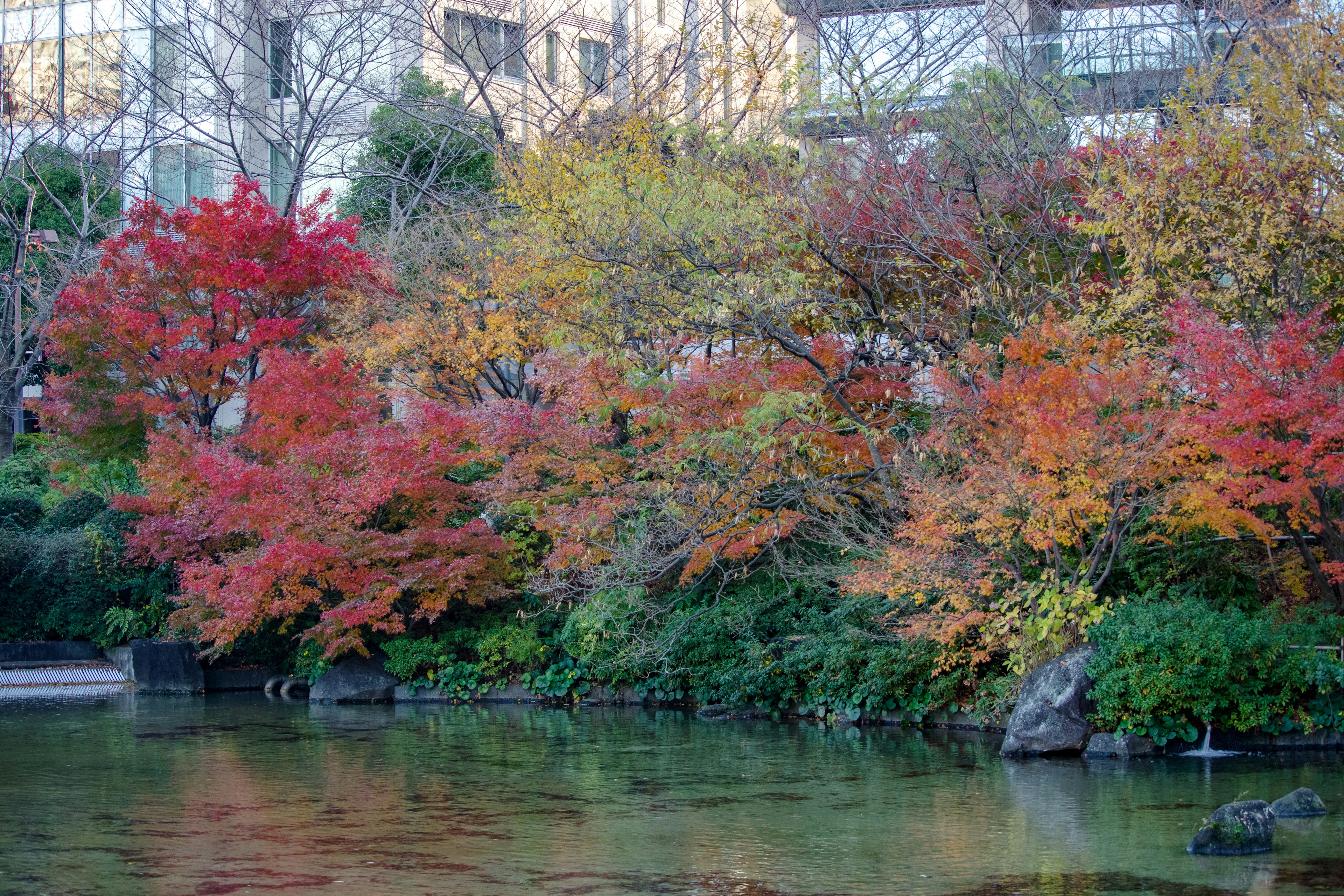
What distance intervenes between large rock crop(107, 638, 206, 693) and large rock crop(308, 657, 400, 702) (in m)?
2.22

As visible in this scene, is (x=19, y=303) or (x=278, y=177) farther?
(x=278, y=177)

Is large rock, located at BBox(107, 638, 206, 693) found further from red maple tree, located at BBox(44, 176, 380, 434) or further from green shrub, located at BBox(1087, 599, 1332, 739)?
green shrub, located at BBox(1087, 599, 1332, 739)

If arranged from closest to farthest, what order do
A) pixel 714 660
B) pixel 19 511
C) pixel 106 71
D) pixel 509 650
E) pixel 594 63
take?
pixel 714 660
pixel 509 650
pixel 19 511
pixel 594 63
pixel 106 71

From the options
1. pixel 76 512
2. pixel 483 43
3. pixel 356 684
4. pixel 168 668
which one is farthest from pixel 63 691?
pixel 483 43

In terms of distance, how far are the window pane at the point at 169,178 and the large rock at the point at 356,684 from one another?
18.5 metres

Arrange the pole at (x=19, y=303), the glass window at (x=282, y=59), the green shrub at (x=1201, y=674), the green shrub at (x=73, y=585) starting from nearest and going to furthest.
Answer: the green shrub at (x=1201, y=674) → the green shrub at (x=73, y=585) → the pole at (x=19, y=303) → the glass window at (x=282, y=59)

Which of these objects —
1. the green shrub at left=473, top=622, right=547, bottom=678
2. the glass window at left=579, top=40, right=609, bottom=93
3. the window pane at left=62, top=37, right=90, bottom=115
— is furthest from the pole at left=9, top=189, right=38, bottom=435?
the green shrub at left=473, top=622, right=547, bottom=678

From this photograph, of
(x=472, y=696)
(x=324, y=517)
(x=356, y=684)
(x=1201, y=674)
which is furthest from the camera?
(x=356, y=684)

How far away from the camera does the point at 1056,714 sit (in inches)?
544

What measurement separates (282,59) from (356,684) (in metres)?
20.1

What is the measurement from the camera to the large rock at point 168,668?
21.3 m

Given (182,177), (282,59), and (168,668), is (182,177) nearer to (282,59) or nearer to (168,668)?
(282,59)

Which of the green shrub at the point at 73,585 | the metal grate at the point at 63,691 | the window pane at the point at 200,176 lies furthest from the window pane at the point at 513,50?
the metal grate at the point at 63,691

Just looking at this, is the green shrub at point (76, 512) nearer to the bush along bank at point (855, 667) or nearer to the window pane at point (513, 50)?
the bush along bank at point (855, 667)
